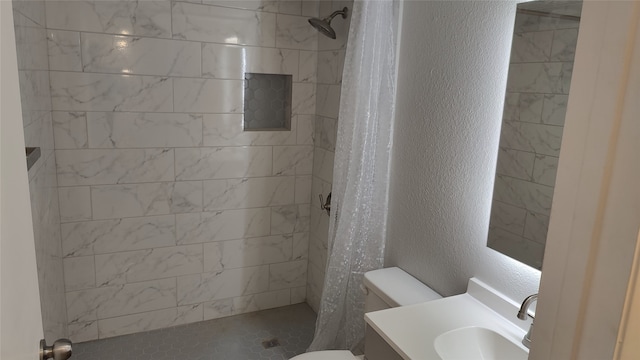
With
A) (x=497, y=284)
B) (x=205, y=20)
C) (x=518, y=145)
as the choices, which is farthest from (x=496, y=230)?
(x=205, y=20)

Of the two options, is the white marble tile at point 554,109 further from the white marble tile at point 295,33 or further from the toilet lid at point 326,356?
the white marble tile at point 295,33

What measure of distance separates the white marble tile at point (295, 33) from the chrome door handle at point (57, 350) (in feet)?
7.59

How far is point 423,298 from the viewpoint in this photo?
192 centimetres

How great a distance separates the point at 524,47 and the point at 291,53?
66.8 inches

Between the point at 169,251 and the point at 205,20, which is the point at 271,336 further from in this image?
the point at 205,20

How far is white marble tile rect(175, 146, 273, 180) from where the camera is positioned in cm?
282

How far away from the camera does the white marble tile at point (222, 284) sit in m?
3.00

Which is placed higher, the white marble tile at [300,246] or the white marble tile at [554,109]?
the white marble tile at [554,109]

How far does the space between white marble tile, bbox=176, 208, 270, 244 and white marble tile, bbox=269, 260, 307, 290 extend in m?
0.30

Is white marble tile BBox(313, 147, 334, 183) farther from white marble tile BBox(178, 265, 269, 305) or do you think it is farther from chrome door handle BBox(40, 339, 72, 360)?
chrome door handle BBox(40, 339, 72, 360)

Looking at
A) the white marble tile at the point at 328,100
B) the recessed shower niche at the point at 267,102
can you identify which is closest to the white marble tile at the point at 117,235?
the recessed shower niche at the point at 267,102

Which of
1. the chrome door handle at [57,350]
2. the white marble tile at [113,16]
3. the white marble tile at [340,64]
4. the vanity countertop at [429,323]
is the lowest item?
the vanity countertop at [429,323]

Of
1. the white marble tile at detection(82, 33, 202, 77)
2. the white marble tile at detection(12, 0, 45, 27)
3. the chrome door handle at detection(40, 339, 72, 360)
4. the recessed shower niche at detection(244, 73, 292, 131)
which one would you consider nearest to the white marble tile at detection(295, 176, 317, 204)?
the recessed shower niche at detection(244, 73, 292, 131)

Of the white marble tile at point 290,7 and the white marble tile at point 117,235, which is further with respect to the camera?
the white marble tile at point 290,7
